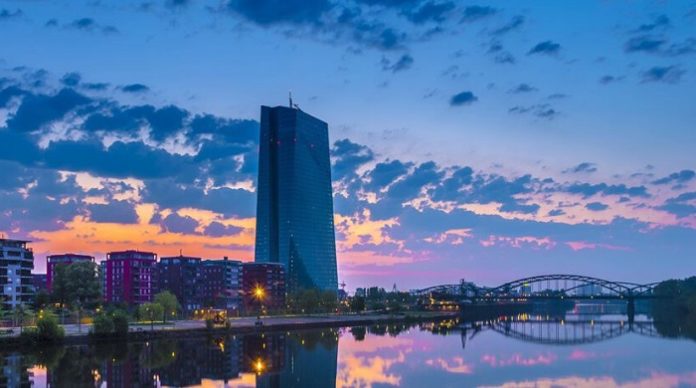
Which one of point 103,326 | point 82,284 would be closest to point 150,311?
point 103,326

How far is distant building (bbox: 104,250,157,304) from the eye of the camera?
147625 mm

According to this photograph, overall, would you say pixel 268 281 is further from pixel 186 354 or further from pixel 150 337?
pixel 186 354

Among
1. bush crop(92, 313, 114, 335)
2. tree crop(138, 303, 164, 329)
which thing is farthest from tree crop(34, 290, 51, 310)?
bush crop(92, 313, 114, 335)

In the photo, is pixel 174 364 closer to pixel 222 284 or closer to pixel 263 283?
pixel 222 284

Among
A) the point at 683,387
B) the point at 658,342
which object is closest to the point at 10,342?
the point at 683,387

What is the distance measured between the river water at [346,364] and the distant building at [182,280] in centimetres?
7961

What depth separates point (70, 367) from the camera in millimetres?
52344

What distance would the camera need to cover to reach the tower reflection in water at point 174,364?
151 feet

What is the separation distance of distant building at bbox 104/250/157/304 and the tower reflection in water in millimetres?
74749

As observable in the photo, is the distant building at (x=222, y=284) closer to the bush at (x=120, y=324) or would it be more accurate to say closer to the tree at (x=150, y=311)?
the tree at (x=150, y=311)

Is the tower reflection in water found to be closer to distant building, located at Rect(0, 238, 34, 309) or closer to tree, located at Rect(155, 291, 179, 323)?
tree, located at Rect(155, 291, 179, 323)

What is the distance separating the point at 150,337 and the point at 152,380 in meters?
33.1

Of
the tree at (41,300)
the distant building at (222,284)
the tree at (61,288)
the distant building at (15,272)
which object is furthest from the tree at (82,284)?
the distant building at (222,284)

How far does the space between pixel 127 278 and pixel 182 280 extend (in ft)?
53.9
